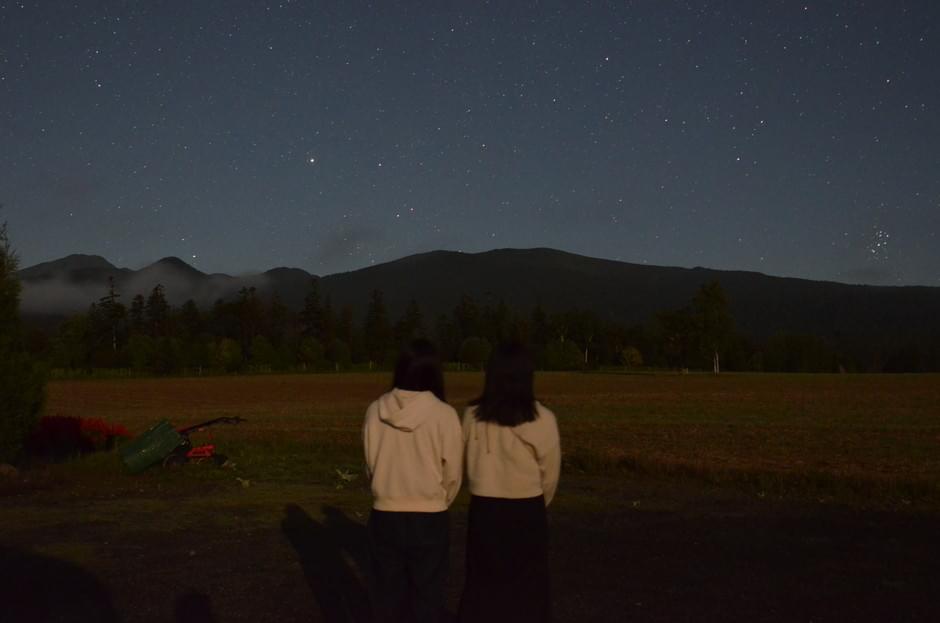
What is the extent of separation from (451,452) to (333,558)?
4335mm

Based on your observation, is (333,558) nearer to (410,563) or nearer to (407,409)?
(410,563)

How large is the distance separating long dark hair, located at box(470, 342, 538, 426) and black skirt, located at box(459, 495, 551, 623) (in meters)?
0.48

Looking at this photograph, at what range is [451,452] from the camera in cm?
475

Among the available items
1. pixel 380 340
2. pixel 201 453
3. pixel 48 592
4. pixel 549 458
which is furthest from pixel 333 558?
pixel 380 340

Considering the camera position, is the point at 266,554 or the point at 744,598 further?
the point at 266,554

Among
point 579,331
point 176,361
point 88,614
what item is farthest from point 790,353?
point 88,614

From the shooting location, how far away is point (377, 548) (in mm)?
4797

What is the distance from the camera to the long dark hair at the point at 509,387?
4617 mm

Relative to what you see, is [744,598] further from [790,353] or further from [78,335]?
[790,353]

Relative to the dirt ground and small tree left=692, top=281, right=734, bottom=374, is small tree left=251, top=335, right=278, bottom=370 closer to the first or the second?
small tree left=692, top=281, right=734, bottom=374

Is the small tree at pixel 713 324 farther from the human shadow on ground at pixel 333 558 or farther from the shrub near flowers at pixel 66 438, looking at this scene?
the human shadow on ground at pixel 333 558

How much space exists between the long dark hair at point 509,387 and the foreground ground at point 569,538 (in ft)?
8.43

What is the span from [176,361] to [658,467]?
105m

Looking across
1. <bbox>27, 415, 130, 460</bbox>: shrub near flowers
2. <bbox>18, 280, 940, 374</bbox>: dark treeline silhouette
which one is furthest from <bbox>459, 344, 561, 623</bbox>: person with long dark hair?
<bbox>18, 280, 940, 374</bbox>: dark treeline silhouette
